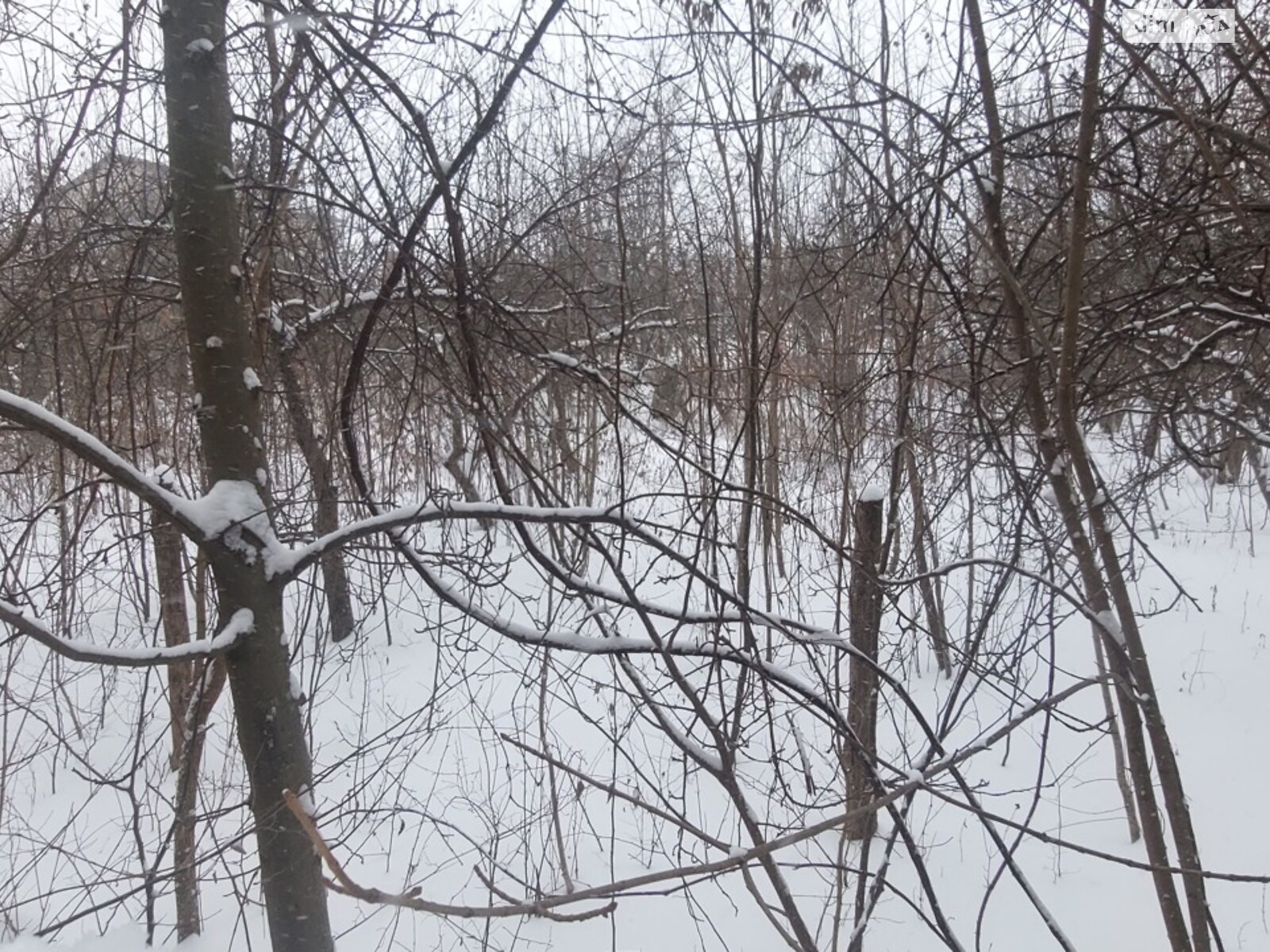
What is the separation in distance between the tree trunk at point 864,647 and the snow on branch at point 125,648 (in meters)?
1.39

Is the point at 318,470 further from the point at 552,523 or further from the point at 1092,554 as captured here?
the point at 1092,554

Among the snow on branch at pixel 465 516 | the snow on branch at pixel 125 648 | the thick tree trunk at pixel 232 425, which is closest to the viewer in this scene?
the snow on branch at pixel 125 648

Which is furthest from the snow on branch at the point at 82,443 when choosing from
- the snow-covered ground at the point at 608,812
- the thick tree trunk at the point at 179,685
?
the thick tree trunk at the point at 179,685

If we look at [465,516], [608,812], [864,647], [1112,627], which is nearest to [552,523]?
[465,516]

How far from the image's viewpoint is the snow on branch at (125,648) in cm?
142

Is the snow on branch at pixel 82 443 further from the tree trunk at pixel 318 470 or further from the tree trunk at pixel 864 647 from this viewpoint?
the tree trunk at pixel 864 647

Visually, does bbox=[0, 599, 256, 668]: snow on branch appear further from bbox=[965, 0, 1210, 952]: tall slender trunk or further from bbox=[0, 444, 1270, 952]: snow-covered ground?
bbox=[965, 0, 1210, 952]: tall slender trunk

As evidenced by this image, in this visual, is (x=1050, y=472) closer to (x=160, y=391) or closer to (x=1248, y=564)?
(x=160, y=391)

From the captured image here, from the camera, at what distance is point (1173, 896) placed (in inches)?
92.9

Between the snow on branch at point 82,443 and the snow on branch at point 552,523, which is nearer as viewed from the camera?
the snow on branch at point 82,443

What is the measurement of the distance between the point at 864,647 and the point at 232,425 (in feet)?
7.97

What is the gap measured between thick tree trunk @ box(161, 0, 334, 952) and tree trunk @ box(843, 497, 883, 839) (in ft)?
4.37

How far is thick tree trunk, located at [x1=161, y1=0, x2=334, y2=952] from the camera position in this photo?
175 centimetres

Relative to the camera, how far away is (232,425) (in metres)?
1.84
